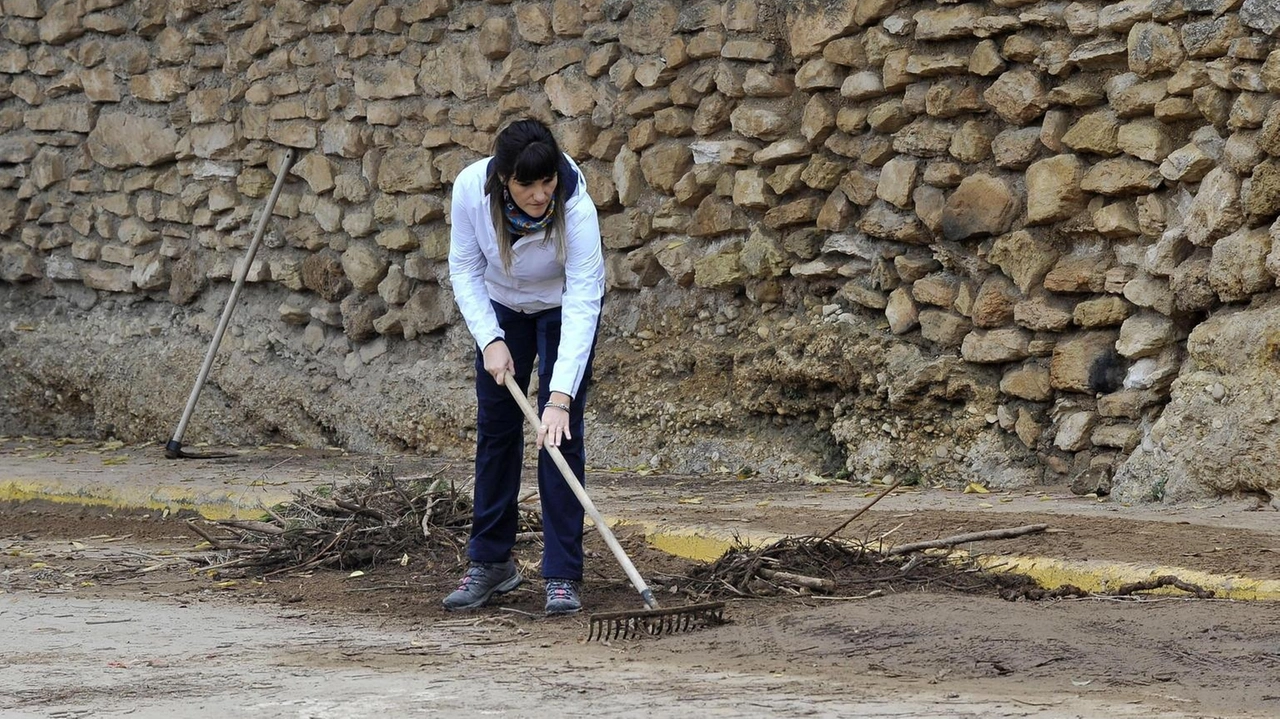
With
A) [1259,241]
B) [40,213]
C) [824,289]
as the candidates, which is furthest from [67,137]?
[1259,241]

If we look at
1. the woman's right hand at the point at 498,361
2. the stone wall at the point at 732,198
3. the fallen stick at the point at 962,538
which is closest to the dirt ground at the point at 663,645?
the fallen stick at the point at 962,538

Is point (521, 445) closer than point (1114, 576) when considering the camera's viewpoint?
No

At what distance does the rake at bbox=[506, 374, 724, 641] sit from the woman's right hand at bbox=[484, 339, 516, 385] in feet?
0.08

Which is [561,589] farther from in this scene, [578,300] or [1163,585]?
[1163,585]

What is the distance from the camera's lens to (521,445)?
516 cm

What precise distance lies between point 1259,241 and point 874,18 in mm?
2184

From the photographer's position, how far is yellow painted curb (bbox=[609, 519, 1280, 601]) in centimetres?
468

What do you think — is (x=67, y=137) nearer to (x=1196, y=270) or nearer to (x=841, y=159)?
(x=841, y=159)

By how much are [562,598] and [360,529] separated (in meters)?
1.39

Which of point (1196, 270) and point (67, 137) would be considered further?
point (67, 137)

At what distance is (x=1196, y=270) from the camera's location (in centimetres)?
638

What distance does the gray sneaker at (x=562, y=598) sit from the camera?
4.94 m

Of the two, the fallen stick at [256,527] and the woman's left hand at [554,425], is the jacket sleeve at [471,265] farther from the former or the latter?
the fallen stick at [256,527]

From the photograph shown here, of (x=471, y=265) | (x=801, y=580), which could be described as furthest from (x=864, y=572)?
(x=471, y=265)
